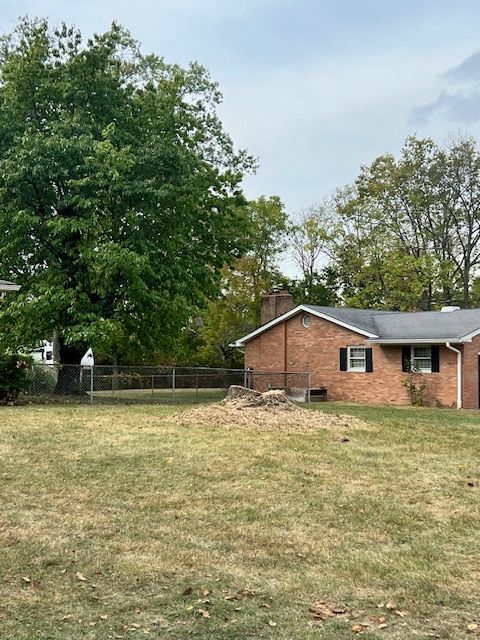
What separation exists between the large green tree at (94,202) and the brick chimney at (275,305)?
20.1 feet

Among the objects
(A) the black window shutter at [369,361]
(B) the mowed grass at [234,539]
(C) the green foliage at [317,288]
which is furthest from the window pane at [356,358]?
(C) the green foliage at [317,288]

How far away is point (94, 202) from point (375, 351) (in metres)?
11.4

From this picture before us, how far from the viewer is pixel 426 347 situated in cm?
2077

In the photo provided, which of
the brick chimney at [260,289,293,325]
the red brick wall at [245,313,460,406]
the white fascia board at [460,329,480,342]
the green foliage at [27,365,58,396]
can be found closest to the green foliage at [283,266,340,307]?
the brick chimney at [260,289,293,325]

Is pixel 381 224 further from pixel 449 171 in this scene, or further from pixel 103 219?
pixel 103 219

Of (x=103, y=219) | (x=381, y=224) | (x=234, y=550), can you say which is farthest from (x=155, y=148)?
→ (x=381, y=224)

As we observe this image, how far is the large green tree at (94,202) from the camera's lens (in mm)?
17422

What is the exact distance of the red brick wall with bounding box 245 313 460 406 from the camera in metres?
20.3

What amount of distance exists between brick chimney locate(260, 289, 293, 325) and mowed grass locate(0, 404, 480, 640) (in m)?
17.1

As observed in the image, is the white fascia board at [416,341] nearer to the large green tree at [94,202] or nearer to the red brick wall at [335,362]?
the red brick wall at [335,362]

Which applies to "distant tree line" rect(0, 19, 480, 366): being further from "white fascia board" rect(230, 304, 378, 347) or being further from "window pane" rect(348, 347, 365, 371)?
"window pane" rect(348, 347, 365, 371)

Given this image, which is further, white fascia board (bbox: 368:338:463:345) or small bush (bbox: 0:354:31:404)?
white fascia board (bbox: 368:338:463:345)

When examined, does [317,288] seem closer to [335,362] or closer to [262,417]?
[335,362]

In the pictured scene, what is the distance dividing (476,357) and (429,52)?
10.3 m
